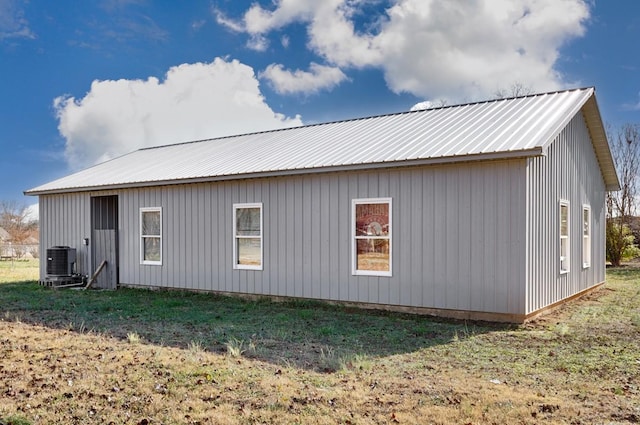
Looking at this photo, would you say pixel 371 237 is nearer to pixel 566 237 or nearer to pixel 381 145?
pixel 381 145

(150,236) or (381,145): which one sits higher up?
(381,145)

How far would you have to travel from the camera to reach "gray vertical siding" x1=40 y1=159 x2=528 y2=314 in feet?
29.2

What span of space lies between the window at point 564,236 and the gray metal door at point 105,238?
11359mm

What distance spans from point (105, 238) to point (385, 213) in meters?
8.78

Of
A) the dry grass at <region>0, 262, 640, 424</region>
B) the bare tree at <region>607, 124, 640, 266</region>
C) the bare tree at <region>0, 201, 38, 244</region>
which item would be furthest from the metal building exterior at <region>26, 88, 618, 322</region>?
the bare tree at <region>0, 201, 38, 244</region>

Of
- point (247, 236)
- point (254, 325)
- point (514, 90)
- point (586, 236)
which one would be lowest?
point (254, 325)

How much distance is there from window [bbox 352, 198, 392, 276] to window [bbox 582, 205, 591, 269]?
603 cm

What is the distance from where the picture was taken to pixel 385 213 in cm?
999

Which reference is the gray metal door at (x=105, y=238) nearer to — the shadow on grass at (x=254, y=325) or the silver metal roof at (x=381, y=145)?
the silver metal roof at (x=381, y=145)

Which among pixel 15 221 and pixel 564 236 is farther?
pixel 15 221

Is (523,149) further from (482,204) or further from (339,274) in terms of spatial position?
(339,274)

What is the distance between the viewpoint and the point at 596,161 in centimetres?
1437

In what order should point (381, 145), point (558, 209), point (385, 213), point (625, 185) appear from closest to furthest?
point (385, 213) < point (558, 209) < point (381, 145) < point (625, 185)

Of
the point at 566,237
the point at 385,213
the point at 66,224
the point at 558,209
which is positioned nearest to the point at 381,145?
the point at 385,213
